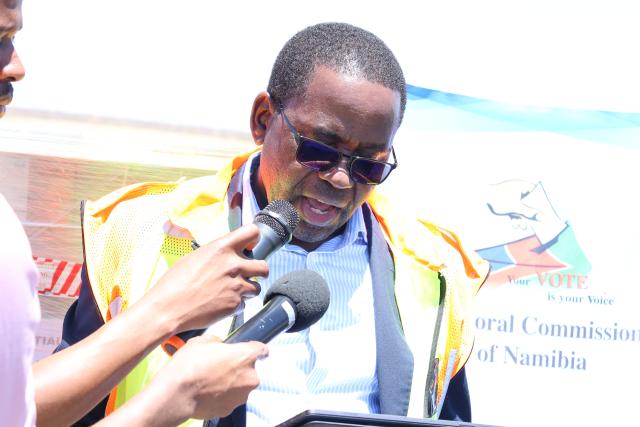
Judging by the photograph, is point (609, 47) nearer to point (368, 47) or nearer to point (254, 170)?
point (368, 47)

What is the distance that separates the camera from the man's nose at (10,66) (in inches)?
48.8

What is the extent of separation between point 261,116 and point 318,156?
0.29 metres

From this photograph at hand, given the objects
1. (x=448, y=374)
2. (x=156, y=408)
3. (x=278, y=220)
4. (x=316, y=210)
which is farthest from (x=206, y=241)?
(x=156, y=408)

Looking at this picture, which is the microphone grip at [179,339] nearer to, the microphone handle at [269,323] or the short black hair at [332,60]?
the microphone handle at [269,323]

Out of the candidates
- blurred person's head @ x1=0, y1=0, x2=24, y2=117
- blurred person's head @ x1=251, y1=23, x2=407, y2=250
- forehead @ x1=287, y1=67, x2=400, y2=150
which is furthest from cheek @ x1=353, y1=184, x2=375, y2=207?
blurred person's head @ x1=0, y1=0, x2=24, y2=117

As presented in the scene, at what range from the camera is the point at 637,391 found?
9.07ft

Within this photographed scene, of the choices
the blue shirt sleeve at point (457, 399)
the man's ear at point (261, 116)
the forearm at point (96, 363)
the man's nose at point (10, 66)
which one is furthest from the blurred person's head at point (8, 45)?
the blue shirt sleeve at point (457, 399)

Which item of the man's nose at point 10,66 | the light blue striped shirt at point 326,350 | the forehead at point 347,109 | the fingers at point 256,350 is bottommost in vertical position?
the light blue striped shirt at point 326,350

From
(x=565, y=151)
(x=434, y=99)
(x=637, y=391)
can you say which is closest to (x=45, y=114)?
(x=434, y=99)

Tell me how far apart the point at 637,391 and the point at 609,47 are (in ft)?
3.55

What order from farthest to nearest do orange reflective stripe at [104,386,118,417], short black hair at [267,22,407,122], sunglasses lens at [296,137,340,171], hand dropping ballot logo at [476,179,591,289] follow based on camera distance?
hand dropping ballot logo at [476,179,591,289] → short black hair at [267,22,407,122] → sunglasses lens at [296,137,340,171] → orange reflective stripe at [104,386,118,417]

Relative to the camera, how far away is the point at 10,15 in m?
1.20

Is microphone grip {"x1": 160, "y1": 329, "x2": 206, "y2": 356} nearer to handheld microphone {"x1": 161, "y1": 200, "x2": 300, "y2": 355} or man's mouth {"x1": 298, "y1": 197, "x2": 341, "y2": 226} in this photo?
handheld microphone {"x1": 161, "y1": 200, "x2": 300, "y2": 355}

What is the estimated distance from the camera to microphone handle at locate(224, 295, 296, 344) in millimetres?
1461
